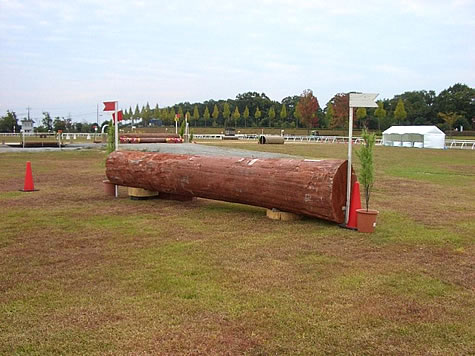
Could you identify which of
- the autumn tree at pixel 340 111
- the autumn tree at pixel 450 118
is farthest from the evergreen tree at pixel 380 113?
the autumn tree at pixel 450 118

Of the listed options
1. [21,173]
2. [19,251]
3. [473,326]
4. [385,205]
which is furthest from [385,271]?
[21,173]

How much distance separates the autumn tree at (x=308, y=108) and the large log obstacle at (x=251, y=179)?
3090 inches

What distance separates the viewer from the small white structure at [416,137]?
41.5 metres

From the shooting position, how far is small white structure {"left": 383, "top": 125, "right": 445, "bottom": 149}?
136 ft

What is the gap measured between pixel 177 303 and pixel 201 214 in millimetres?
4499

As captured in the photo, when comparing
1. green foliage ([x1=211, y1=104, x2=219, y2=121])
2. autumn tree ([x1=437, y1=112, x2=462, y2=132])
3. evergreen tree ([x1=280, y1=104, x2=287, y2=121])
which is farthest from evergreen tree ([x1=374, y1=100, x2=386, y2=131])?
green foliage ([x1=211, y1=104, x2=219, y2=121])

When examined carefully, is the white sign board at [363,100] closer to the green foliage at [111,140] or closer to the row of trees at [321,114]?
the green foliage at [111,140]

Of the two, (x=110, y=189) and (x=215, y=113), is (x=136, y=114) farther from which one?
(x=110, y=189)

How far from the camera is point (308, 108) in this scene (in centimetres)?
8719

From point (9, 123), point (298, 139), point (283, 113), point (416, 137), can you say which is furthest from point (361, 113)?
point (9, 123)

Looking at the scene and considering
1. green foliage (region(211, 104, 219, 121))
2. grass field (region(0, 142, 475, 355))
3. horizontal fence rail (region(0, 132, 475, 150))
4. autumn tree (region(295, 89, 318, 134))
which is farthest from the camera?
green foliage (region(211, 104, 219, 121))

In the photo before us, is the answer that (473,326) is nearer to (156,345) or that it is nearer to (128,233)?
(156,345)

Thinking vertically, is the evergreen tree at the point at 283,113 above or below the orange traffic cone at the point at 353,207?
above

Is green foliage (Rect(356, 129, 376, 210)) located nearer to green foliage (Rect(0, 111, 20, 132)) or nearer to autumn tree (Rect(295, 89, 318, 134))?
autumn tree (Rect(295, 89, 318, 134))
